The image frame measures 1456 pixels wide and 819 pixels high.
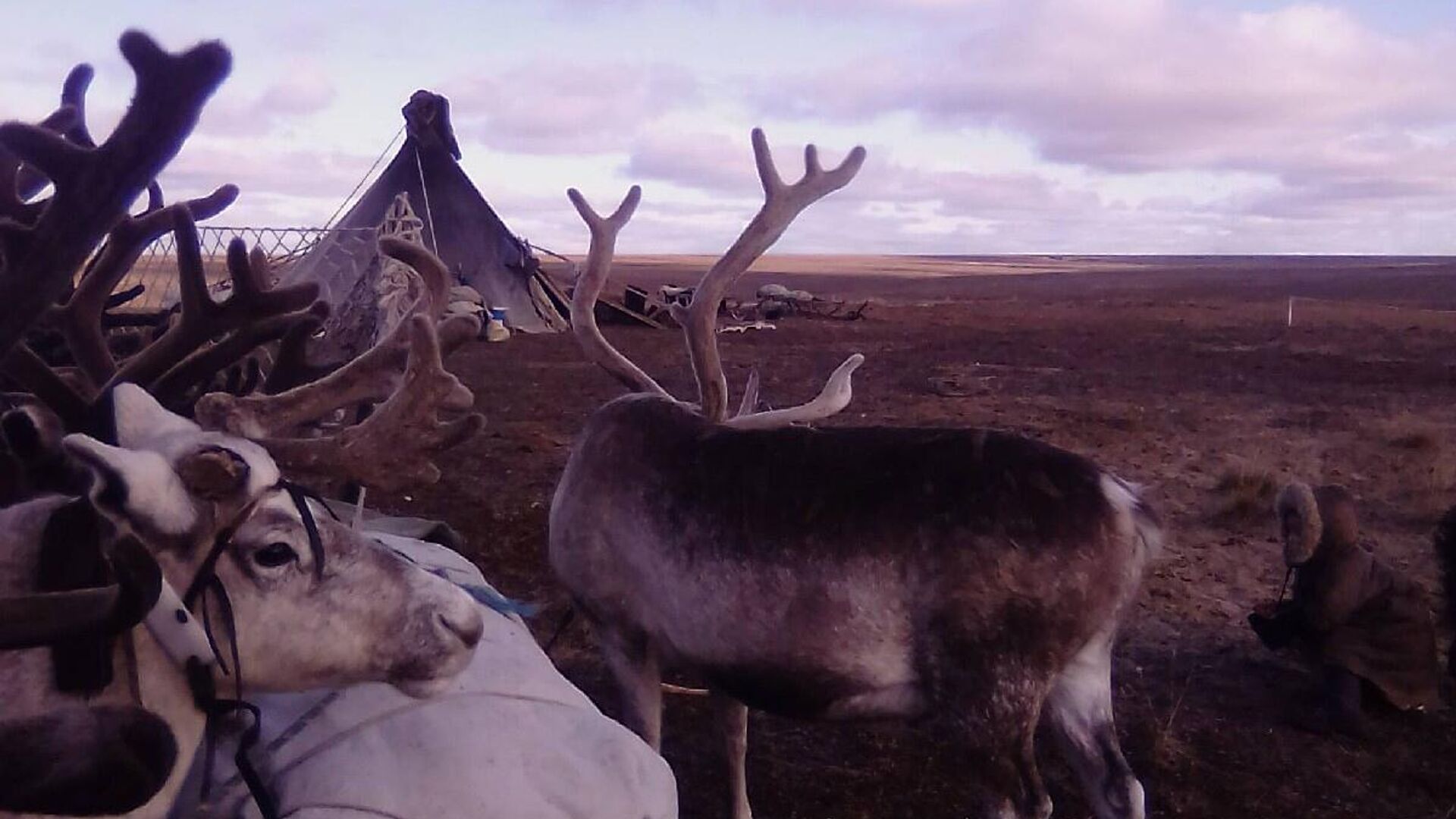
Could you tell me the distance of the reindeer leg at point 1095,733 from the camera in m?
3.62

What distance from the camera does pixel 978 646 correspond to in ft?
11.2

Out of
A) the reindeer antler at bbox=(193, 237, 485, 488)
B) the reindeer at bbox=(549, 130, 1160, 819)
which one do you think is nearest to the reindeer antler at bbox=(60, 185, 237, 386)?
the reindeer antler at bbox=(193, 237, 485, 488)

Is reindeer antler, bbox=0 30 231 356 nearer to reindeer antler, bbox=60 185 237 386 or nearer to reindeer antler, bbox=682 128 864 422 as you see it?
reindeer antler, bbox=60 185 237 386

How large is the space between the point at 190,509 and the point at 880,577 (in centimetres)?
201

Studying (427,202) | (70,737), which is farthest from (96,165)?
(427,202)

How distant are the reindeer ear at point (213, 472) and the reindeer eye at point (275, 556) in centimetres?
15

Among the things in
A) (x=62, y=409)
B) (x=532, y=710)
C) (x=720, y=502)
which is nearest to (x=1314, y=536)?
(x=720, y=502)

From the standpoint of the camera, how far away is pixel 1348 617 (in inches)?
215

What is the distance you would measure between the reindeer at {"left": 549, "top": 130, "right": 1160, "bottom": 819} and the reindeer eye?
63.1 inches

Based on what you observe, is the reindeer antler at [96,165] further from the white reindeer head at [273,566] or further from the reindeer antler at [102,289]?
the reindeer antler at [102,289]

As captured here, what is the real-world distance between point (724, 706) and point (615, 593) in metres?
0.69

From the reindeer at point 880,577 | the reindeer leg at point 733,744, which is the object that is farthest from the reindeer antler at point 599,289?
the reindeer leg at point 733,744

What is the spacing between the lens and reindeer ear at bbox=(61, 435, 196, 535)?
6.68ft

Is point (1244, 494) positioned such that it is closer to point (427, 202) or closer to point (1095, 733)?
point (1095, 733)
